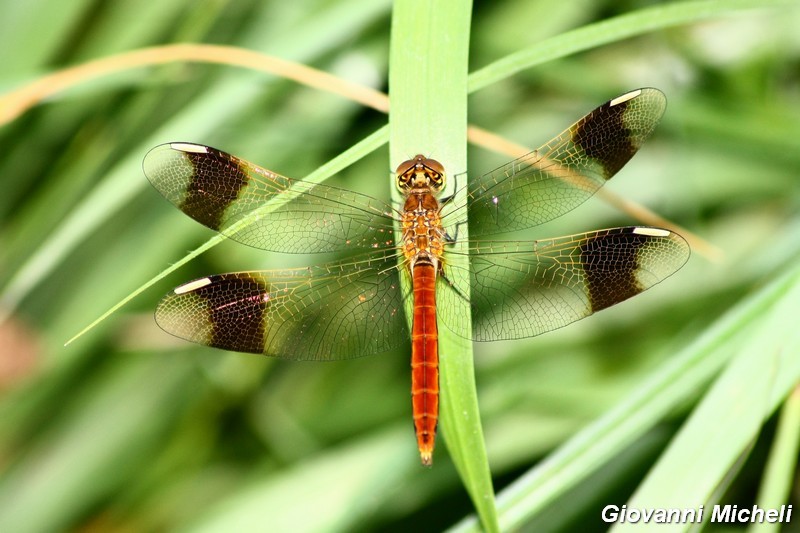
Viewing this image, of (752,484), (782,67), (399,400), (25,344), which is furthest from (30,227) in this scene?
(782,67)

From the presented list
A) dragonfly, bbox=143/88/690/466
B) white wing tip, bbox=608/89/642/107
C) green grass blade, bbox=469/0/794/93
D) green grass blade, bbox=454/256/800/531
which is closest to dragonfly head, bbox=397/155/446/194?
dragonfly, bbox=143/88/690/466

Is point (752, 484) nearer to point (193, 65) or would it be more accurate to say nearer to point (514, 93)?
point (514, 93)

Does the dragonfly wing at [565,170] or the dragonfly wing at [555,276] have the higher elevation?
A: the dragonfly wing at [565,170]

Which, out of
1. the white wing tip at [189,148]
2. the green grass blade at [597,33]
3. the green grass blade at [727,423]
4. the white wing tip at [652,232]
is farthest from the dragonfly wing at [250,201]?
the green grass blade at [727,423]

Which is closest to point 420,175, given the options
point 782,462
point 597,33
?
point 597,33

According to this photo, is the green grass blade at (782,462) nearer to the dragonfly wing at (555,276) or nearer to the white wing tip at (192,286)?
the dragonfly wing at (555,276)

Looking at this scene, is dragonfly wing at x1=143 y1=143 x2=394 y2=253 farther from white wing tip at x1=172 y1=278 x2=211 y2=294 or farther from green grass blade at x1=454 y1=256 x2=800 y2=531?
green grass blade at x1=454 y1=256 x2=800 y2=531
